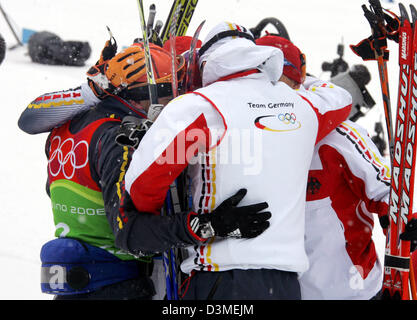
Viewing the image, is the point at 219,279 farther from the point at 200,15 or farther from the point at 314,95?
the point at 200,15

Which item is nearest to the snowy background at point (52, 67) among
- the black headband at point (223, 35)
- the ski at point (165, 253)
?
the ski at point (165, 253)

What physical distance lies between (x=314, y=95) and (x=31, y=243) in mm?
3304

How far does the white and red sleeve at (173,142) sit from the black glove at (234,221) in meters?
0.19

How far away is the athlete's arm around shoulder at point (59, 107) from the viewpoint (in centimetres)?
235

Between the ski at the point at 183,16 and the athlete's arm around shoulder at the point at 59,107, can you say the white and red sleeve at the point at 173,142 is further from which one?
the ski at the point at 183,16

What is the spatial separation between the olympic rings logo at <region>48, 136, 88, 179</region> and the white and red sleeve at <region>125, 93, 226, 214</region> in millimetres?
428

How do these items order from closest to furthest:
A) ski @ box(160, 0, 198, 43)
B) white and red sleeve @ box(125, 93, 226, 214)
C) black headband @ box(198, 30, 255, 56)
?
white and red sleeve @ box(125, 93, 226, 214) < black headband @ box(198, 30, 255, 56) < ski @ box(160, 0, 198, 43)

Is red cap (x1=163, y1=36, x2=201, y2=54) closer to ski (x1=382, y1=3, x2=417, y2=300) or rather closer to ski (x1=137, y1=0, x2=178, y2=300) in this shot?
ski (x1=137, y1=0, x2=178, y2=300)

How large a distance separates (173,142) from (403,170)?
0.99 metres

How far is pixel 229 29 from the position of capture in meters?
2.10

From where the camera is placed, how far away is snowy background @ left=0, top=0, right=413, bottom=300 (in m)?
4.69

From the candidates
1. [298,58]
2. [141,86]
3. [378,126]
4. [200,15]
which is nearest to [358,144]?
[298,58]

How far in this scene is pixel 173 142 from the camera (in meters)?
1.80

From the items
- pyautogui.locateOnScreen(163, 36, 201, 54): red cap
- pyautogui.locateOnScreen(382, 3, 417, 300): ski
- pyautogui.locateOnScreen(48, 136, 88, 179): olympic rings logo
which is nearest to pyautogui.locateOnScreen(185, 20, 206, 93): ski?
pyautogui.locateOnScreen(48, 136, 88, 179): olympic rings logo
